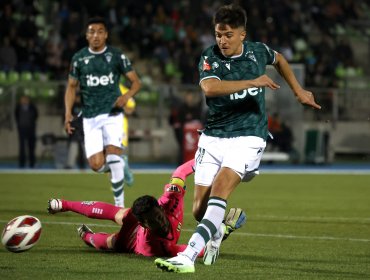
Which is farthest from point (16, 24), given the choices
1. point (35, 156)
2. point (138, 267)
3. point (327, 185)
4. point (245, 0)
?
point (138, 267)

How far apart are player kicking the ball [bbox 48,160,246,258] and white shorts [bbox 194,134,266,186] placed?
0.51 m

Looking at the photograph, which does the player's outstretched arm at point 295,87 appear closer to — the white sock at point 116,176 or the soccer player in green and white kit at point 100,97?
the soccer player in green and white kit at point 100,97

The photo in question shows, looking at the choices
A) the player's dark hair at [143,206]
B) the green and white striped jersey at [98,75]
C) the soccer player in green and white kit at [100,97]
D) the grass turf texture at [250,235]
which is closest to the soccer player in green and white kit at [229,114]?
the player's dark hair at [143,206]

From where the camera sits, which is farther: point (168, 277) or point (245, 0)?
point (245, 0)

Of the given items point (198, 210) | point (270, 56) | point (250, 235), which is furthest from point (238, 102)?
point (250, 235)

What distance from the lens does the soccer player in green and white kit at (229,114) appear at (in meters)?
7.84

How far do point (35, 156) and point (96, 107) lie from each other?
527 inches

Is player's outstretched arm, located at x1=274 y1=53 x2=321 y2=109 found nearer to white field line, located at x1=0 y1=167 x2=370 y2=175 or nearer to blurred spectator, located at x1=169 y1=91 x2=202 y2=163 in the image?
white field line, located at x1=0 y1=167 x2=370 y2=175

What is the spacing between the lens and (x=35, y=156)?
1017 inches

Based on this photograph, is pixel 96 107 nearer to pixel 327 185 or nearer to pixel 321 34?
pixel 327 185

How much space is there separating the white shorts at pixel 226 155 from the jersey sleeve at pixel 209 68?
0.58m

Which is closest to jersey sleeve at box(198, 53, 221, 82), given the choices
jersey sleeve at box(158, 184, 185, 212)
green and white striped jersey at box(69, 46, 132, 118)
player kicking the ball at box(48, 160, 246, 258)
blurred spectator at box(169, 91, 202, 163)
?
player kicking the ball at box(48, 160, 246, 258)

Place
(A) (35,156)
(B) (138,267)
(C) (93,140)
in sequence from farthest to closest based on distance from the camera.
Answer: (A) (35,156) → (C) (93,140) → (B) (138,267)

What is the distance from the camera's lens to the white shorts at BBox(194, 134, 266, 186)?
797 centimetres
